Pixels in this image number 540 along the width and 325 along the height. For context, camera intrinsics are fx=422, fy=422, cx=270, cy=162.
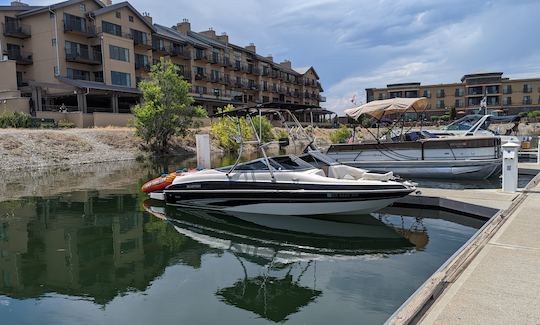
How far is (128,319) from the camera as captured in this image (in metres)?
6.21

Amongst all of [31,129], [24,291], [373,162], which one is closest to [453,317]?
[24,291]

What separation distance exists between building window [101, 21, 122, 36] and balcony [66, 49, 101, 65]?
2.92m

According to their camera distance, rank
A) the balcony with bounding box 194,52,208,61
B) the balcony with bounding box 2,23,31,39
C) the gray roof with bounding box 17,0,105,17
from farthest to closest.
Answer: the balcony with bounding box 194,52,208,61
the balcony with bounding box 2,23,31,39
the gray roof with bounding box 17,0,105,17

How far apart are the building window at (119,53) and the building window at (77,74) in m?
3.67

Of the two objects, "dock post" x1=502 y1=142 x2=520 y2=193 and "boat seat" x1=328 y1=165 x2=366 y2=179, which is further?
"boat seat" x1=328 y1=165 x2=366 y2=179

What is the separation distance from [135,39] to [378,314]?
5425 centimetres

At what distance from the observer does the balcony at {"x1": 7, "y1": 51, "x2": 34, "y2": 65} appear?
4744cm

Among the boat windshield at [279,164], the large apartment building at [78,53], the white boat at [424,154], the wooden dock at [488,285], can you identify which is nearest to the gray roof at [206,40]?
the large apartment building at [78,53]

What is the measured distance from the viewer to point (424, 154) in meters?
18.9

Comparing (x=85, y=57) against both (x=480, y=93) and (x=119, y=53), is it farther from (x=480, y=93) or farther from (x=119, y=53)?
(x=480, y=93)

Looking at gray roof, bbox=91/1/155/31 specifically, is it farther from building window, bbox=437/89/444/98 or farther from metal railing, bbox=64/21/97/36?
building window, bbox=437/89/444/98

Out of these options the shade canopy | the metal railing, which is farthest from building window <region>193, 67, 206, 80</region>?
the shade canopy

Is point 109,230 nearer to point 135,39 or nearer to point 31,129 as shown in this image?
point 31,129

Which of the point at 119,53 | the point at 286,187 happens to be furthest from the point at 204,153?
the point at 119,53
